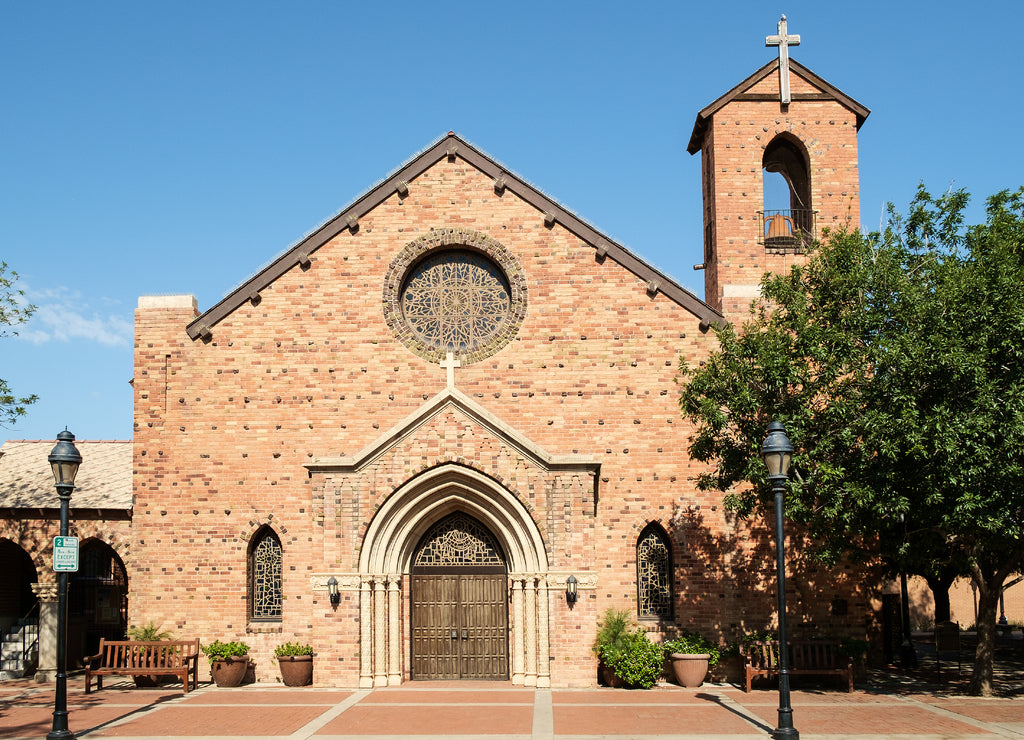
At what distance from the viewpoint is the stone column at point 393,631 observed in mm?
18469

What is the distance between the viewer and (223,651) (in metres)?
18.9

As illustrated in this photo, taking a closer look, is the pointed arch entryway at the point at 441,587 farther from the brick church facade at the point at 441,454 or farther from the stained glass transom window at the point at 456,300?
Result: the stained glass transom window at the point at 456,300

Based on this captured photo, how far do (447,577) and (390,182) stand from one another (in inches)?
344

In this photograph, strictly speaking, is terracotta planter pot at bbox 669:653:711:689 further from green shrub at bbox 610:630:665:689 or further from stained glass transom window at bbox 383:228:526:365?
stained glass transom window at bbox 383:228:526:365

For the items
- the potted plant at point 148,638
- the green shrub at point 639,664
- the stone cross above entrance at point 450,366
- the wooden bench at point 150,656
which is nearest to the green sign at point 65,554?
the wooden bench at point 150,656

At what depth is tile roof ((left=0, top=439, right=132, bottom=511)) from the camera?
70.4 ft

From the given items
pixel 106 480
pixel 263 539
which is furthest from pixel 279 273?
pixel 106 480

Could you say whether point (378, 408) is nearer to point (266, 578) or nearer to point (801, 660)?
point (266, 578)

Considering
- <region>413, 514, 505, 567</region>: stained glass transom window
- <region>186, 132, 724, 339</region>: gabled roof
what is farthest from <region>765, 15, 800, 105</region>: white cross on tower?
<region>413, 514, 505, 567</region>: stained glass transom window

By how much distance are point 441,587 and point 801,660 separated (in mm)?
7213

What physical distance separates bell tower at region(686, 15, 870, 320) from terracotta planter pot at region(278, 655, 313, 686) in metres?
11.9

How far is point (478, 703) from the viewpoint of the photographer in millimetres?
16594

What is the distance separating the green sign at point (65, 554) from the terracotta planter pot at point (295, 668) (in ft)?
18.3

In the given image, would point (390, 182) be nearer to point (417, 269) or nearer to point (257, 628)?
point (417, 269)
